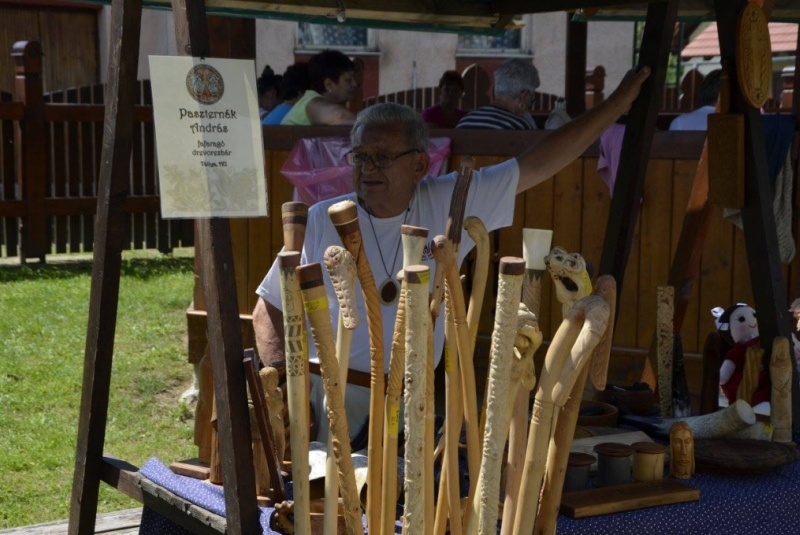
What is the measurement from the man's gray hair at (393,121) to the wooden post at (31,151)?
6753mm

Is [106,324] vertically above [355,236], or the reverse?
[355,236]

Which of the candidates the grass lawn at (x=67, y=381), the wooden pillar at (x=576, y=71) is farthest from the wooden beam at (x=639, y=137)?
the wooden pillar at (x=576, y=71)

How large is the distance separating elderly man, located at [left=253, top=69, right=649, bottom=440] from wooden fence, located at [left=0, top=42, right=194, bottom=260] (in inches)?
265

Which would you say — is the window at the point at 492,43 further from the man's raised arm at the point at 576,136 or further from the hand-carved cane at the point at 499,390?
the hand-carved cane at the point at 499,390

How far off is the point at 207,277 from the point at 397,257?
838mm

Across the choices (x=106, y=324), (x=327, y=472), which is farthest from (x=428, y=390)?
(x=106, y=324)

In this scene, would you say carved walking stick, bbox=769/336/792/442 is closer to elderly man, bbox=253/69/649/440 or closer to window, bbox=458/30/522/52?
elderly man, bbox=253/69/649/440

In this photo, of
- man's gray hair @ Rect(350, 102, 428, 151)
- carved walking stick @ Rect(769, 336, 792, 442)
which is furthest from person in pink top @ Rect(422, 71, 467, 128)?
carved walking stick @ Rect(769, 336, 792, 442)

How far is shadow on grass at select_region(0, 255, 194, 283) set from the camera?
832cm

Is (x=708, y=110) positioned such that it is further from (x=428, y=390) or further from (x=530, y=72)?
(x=428, y=390)

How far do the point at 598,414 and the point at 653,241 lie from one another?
96.0 inches

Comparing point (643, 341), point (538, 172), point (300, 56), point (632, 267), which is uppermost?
point (300, 56)

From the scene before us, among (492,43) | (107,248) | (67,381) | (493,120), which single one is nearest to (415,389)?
(107,248)

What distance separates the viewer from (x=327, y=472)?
1727 mm
